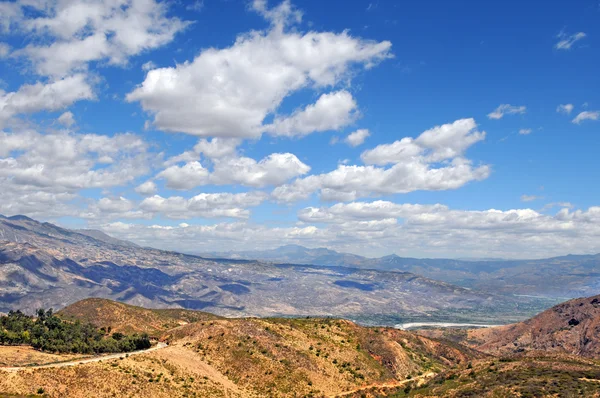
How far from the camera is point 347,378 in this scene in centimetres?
11844

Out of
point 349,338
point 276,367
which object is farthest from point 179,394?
point 349,338

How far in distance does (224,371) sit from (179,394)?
66.4 feet

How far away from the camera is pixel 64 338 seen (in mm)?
127250

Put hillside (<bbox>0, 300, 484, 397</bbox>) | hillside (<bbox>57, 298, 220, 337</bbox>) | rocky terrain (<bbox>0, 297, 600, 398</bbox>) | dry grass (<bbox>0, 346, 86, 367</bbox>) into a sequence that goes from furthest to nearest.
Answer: hillside (<bbox>57, 298, 220, 337</bbox>)
dry grass (<bbox>0, 346, 86, 367</bbox>)
hillside (<bbox>0, 300, 484, 397</bbox>)
rocky terrain (<bbox>0, 297, 600, 398</bbox>)

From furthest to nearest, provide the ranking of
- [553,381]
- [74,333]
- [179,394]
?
1. [74,333]
2. [179,394]
3. [553,381]

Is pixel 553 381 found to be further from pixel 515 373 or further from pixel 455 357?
pixel 455 357

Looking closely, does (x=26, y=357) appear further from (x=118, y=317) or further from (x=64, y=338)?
(x=118, y=317)

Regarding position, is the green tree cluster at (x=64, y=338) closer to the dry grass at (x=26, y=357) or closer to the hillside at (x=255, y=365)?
the dry grass at (x=26, y=357)

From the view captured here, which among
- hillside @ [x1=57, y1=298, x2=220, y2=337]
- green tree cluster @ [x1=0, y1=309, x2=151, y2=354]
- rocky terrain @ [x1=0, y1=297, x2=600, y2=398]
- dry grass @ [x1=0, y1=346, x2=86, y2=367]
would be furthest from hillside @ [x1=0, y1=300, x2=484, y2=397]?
dry grass @ [x1=0, y1=346, x2=86, y2=367]

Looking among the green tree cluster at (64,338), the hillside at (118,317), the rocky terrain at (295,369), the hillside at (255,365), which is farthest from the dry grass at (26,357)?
the hillside at (118,317)

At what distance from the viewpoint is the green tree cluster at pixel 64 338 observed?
119312mm

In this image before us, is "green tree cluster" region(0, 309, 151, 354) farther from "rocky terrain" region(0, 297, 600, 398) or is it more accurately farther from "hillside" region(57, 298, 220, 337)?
"hillside" region(57, 298, 220, 337)

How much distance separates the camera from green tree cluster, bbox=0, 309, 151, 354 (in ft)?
391

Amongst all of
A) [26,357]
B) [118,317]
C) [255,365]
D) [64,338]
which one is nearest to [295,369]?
[255,365]
